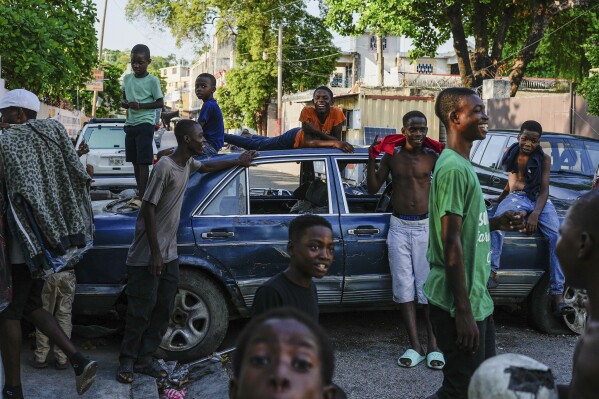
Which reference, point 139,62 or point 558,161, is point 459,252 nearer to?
point 139,62

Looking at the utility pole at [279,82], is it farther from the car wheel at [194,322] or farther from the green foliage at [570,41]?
the car wheel at [194,322]

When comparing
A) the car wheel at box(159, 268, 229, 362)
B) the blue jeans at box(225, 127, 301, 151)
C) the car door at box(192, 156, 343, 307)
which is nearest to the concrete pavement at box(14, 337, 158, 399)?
the car wheel at box(159, 268, 229, 362)

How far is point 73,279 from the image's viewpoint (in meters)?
5.53

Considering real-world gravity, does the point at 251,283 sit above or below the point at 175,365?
above

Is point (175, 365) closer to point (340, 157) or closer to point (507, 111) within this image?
point (340, 157)

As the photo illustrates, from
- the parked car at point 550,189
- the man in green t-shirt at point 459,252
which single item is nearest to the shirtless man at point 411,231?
the parked car at point 550,189

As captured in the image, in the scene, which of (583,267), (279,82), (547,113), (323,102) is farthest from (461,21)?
(583,267)

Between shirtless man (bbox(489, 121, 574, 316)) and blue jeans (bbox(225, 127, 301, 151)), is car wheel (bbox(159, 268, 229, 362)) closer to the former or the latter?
blue jeans (bbox(225, 127, 301, 151))

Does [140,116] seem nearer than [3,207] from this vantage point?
No

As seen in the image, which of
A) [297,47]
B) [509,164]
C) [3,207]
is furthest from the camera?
[297,47]

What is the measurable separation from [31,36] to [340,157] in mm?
6464

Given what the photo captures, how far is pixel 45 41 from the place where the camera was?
10883 mm

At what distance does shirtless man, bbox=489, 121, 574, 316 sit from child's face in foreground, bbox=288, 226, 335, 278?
3.16 metres

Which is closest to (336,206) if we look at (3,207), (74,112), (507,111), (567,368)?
(567,368)
